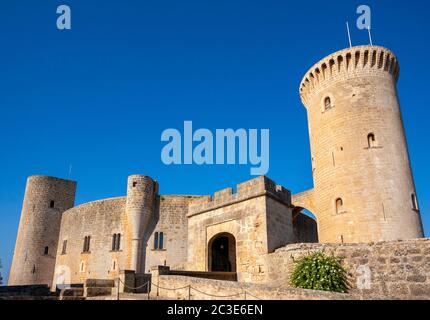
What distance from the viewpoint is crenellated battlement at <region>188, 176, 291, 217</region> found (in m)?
13.1

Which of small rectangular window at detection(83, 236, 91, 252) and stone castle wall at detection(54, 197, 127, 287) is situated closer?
stone castle wall at detection(54, 197, 127, 287)

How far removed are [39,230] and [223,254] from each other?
25.7 m

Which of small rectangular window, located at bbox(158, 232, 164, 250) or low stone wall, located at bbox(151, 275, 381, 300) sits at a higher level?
small rectangular window, located at bbox(158, 232, 164, 250)

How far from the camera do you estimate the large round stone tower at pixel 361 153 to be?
17688mm

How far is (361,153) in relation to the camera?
1880 centimetres

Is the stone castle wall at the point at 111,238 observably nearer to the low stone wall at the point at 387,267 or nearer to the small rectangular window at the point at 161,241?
the small rectangular window at the point at 161,241

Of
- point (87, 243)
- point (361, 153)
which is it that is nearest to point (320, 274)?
point (361, 153)

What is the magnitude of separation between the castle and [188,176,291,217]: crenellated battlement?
0.16 ft

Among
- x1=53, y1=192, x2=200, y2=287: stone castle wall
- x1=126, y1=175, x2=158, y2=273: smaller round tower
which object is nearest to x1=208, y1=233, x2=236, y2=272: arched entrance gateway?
x1=53, y1=192, x2=200, y2=287: stone castle wall

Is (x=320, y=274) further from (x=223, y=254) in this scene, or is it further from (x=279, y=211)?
(x=223, y=254)

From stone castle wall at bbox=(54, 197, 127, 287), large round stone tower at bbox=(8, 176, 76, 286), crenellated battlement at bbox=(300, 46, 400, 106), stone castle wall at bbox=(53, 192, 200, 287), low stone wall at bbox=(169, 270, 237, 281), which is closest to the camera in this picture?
low stone wall at bbox=(169, 270, 237, 281)

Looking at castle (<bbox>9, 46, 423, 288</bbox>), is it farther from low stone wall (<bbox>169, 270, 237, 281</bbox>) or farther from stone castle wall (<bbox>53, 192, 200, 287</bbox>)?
low stone wall (<bbox>169, 270, 237, 281</bbox>)

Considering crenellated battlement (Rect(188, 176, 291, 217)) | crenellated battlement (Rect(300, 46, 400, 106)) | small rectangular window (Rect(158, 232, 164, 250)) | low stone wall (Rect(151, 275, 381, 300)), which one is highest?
crenellated battlement (Rect(300, 46, 400, 106))
